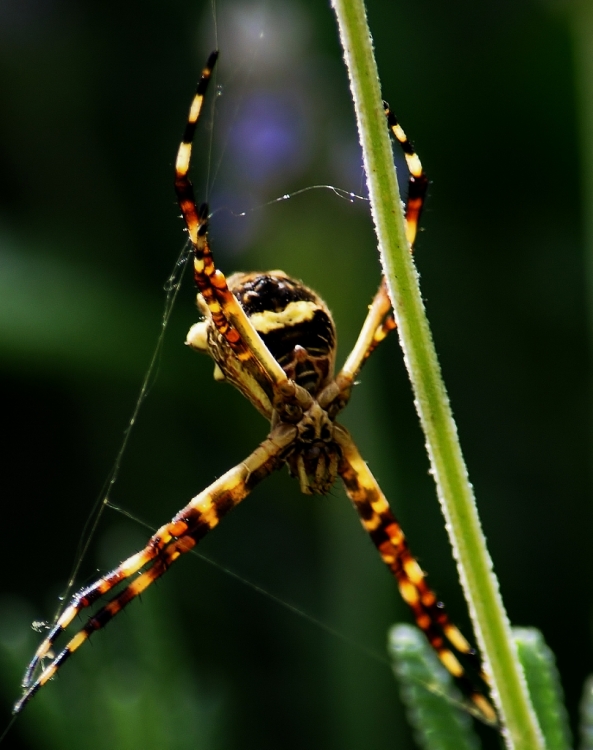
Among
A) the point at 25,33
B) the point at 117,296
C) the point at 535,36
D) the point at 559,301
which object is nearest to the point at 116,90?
the point at 25,33

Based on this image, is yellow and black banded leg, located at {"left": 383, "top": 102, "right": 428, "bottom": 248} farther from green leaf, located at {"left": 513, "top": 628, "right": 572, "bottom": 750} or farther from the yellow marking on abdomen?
green leaf, located at {"left": 513, "top": 628, "right": 572, "bottom": 750}

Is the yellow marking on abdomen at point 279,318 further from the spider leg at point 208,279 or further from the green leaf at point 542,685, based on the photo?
the green leaf at point 542,685

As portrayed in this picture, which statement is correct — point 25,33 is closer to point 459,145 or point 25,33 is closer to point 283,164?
point 283,164

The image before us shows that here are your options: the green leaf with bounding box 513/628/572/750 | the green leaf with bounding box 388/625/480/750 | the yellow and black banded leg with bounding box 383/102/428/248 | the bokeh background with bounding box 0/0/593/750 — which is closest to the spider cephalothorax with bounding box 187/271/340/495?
the yellow and black banded leg with bounding box 383/102/428/248

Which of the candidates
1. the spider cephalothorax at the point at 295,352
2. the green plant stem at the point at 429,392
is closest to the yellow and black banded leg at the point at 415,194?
the spider cephalothorax at the point at 295,352

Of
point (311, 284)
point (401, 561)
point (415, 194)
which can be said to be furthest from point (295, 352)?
point (311, 284)

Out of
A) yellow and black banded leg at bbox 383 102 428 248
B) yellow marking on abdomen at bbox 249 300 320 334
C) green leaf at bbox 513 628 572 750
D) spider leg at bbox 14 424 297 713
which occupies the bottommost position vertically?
green leaf at bbox 513 628 572 750
